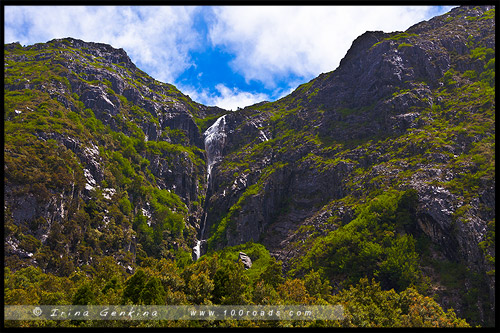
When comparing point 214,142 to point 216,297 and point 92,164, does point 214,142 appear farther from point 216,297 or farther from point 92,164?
point 216,297

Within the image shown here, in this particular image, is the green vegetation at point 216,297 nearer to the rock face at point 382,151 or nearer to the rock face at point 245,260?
the rock face at point 382,151

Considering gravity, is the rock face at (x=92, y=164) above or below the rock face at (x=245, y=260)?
above

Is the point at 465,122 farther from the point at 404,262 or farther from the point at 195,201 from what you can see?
the point at 195,201

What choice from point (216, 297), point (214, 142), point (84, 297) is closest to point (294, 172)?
point (214, 142)

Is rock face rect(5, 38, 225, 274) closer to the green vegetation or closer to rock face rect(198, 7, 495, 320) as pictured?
rock face rect(198, 7, 495, 320)

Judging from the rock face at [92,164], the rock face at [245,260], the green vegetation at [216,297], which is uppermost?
the rock face at [92,164]

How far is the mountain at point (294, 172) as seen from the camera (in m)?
65.2

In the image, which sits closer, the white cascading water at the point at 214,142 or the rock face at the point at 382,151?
the rock face at the point at 382,151

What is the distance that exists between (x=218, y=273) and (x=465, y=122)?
86263mm

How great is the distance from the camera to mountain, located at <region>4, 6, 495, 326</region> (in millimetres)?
65250

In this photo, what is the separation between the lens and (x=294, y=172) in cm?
11794

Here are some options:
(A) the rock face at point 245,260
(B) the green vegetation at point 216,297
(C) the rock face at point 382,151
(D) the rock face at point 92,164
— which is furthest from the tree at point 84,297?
(C) the rock face at point 382,151

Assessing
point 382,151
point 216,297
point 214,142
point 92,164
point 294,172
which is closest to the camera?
point 216,297

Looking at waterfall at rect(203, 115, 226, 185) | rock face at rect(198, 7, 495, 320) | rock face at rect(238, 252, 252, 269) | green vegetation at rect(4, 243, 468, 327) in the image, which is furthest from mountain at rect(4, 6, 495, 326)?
green vegetation at rect(4, 243, 468, 327)
